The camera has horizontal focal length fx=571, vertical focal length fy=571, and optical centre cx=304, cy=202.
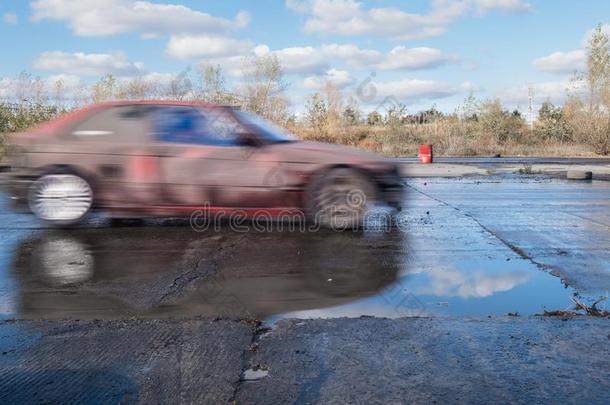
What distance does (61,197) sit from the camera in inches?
274

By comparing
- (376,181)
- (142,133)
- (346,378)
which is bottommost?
(346,378)

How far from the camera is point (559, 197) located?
10.6m

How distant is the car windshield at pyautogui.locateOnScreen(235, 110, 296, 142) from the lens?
7.03 meters

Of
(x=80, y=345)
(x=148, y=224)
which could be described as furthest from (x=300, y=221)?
(x=80, y=345)

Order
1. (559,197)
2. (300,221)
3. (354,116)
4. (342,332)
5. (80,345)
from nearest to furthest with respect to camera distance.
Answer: (80,345) < (342,332) < (300,221) < (559,197) < (354,116)

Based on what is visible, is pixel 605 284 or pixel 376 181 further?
pixel 376 181

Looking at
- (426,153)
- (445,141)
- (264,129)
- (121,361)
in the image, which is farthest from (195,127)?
(445,141)

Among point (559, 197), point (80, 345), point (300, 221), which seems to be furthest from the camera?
point (559, 197)

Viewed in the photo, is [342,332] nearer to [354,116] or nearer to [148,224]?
[148,224]

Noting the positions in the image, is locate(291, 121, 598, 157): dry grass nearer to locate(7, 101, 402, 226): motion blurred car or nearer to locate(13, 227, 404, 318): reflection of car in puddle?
locate(7, 101, 402, 226): motion blurred car

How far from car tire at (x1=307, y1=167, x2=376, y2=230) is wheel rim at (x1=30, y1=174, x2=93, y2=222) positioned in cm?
275

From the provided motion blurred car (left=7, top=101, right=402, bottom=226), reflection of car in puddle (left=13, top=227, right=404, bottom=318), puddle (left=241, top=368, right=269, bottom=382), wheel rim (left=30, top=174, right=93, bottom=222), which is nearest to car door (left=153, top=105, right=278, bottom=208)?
motion blurred car (left=7, top=101, right=402, bottom=226)

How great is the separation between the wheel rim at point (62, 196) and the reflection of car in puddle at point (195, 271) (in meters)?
0.29

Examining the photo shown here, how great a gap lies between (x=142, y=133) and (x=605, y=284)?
518 centimetres
